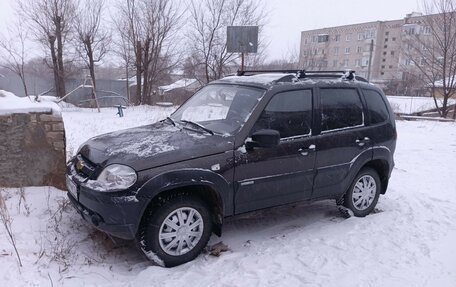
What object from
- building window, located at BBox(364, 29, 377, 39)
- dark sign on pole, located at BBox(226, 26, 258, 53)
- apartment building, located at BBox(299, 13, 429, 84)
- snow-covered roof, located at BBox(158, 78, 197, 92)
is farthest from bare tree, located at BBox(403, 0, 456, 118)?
building window, located at BBox(364, 29, 377, 39)

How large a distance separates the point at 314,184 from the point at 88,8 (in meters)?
20.8

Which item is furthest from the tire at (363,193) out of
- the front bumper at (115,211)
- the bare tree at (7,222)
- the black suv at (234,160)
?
the bare tree at (7,222)

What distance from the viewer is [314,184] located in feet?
14.3

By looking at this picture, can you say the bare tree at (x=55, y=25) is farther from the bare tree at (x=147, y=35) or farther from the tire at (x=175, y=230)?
the tire at (x=175, y=230)

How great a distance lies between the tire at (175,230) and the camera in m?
3.40

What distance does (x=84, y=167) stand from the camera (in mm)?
3648

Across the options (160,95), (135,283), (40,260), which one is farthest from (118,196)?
(160,95)

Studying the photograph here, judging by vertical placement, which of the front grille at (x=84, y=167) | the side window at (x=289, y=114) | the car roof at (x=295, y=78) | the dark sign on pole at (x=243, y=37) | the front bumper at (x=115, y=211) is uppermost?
the dark sign on pole at (x=243, y=37)

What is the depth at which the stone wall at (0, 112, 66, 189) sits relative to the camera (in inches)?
184

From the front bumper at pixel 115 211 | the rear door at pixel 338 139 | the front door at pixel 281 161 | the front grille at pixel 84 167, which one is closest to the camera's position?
the front bumper at pixel 115 211

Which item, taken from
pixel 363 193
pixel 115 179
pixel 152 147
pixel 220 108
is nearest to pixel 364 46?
pixel 363 193

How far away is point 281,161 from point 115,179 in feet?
5.79

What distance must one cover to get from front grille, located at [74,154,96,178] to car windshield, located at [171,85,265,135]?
1204 millimetres

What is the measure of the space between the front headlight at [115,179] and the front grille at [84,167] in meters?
0.17
